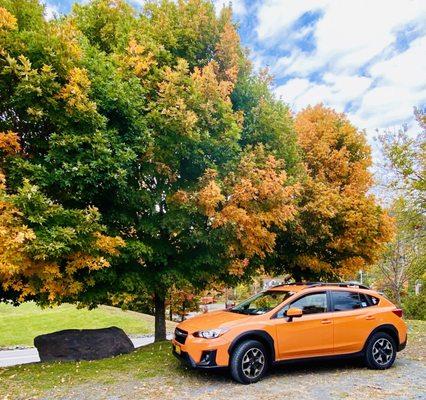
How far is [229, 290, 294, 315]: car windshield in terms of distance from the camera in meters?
7.59

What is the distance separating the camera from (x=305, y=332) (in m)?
7.26

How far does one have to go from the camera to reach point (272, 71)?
41.3ft

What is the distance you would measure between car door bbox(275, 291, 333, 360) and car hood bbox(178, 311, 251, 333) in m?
0.73

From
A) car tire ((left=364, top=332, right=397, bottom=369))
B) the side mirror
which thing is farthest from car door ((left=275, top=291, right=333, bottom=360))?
car tire ((left=364, top=332, right=397, bottom=369))

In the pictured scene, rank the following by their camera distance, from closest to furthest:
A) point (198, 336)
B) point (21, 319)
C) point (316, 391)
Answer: point (316, 391) → point (198, 336) → point (21, 319)

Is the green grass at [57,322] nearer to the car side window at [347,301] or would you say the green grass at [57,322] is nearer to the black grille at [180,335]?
the black grille at [180,335]

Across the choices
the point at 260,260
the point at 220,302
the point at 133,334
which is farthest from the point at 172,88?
the point at 220,302

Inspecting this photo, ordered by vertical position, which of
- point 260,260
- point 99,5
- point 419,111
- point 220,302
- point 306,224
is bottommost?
point 220,302

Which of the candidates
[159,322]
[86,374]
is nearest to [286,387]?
[86,374]

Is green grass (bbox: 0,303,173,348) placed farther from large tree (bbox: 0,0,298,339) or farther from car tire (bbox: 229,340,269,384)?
car tire (bbox: 229,340,269,384)

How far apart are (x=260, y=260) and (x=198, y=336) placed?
5947mm

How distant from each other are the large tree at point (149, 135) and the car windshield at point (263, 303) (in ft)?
6.33

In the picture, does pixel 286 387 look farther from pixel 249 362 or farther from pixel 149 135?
pixel 149 135

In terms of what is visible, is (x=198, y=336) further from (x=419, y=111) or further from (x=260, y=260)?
(x=419, y=111)
